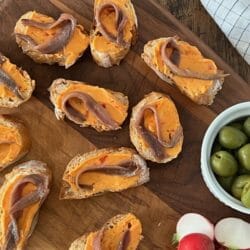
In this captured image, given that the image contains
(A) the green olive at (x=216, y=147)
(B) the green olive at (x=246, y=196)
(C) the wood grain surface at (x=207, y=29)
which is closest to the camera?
(B) the green olive at (x=246, y=196)

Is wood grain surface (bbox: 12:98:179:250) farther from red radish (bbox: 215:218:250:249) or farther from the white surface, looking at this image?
the white surface

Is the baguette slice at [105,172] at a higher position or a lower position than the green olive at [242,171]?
lower

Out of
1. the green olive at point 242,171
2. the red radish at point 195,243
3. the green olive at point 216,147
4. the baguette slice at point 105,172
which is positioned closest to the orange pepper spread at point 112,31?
the baguette slice at point 105,172

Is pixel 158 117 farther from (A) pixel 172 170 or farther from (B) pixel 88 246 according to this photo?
(B) pixel 88 246

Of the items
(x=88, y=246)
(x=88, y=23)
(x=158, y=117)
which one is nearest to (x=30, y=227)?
(x=88, y=246)

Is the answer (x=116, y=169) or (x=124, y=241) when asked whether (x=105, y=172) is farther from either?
(x=124, y=241)

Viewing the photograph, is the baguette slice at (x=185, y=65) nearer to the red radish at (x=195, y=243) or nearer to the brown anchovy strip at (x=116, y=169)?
the brown anchovy strip at (x=116, y=169)
